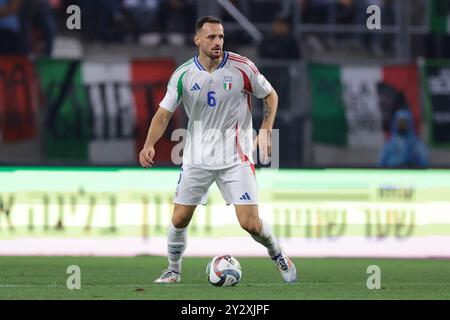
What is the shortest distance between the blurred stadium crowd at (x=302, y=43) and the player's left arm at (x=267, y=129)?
7.06 m

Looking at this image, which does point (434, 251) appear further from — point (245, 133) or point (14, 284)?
point (14, 284)

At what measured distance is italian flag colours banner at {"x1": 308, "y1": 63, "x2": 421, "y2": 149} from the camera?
19250mm

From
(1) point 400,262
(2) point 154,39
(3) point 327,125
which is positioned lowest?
(1) point 400,262

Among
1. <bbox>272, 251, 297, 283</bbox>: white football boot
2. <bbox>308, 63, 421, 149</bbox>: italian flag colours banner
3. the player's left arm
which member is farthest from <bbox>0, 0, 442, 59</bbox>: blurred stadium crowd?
<bbox>272, 251, 297, 283</bbox>: white football boot

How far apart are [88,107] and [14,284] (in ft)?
25.4

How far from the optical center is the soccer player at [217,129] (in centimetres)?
1101

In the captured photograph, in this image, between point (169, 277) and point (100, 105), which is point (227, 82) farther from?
point (100, 105)

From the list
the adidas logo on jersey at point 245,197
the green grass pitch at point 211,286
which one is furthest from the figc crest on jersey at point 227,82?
the green grass pitch at point 211,286

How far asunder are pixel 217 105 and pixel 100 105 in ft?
26.7

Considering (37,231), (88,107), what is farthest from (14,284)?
(88,107)

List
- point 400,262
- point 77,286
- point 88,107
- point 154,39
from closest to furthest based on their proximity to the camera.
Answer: point 77,286, point 400,262, point 88,107, point 154,39

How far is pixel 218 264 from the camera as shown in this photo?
11109 mm

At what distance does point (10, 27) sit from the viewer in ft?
64.3

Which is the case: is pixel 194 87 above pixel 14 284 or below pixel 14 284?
above
